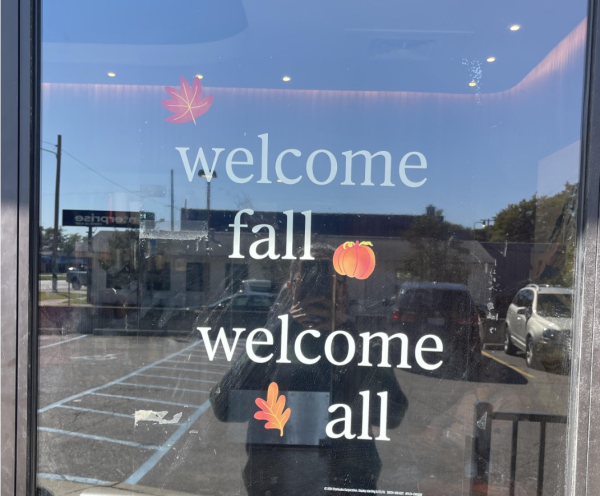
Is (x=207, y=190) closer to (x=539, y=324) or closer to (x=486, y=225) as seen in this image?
(x=486, y=225)

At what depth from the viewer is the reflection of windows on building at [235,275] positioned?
184 centimetres

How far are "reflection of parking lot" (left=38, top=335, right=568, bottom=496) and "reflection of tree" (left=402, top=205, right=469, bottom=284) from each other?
371 millimetres

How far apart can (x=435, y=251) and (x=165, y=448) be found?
4.52ft

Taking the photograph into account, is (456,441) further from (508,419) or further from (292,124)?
(292,124)

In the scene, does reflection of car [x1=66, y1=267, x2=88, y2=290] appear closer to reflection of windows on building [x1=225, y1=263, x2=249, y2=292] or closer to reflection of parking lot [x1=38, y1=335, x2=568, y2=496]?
reflection of parking lot [x1=38, y1=335, x2=568, y2=496]

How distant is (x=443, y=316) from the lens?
179 centimetres

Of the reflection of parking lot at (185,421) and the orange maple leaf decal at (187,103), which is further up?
the orange maple leaf decal at (187,103)

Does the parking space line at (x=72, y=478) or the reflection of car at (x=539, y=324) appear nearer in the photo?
the reflection of car at (x=539, y=324)

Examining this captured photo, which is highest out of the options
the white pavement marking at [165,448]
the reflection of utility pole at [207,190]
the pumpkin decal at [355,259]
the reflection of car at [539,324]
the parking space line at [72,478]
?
the reflection of utility pole at [207,190]

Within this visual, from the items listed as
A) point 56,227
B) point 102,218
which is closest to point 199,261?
point 102,218

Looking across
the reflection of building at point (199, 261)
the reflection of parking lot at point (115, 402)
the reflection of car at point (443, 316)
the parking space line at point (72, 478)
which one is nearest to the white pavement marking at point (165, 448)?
the reflection of parking lot at point (115, 402)

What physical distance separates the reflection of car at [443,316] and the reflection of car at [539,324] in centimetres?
14

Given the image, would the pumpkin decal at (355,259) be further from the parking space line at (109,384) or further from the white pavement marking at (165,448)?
the white pavement marking at (165,448)

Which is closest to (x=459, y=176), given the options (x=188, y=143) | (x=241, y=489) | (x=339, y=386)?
(x=339, y=386)
